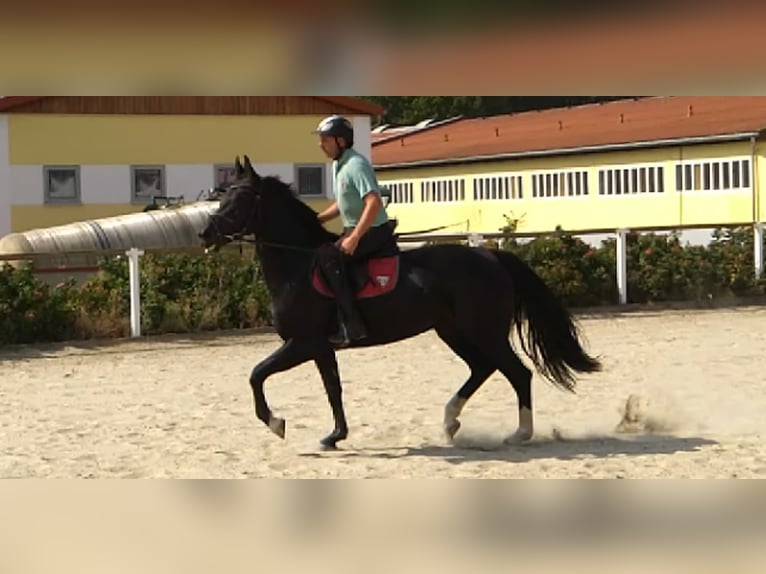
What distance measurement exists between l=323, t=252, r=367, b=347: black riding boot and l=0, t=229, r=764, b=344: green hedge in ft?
28.8

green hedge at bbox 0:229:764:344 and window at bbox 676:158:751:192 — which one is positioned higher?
window at bbox 676:158:751:192

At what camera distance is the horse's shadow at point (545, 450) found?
7.64 metres

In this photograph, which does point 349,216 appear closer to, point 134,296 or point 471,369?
point 471,369

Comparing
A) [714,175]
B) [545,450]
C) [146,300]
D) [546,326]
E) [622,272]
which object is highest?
[714,175]

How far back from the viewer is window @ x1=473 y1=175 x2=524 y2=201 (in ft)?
115

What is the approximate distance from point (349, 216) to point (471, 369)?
1.41 meters

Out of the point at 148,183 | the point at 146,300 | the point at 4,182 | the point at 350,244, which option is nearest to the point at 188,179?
the point at 148,183

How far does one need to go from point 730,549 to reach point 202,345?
1430 cm

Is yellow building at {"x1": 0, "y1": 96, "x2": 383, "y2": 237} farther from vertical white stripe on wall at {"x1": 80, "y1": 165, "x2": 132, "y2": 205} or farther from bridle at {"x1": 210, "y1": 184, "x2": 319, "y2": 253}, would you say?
bridle at {"x1": 210, "y1": 184, "x2": 319, "y2": 253}

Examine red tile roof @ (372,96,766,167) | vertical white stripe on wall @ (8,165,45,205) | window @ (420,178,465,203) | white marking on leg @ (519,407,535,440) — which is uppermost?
red tile roof @ (372,96,766,167)

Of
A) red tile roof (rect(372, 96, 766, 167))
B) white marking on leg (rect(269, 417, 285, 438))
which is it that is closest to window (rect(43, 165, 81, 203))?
red tile roof (rect(372, 96, 766, 167))

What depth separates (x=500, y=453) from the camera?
310 inches

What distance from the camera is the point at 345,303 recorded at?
7.59 meters
